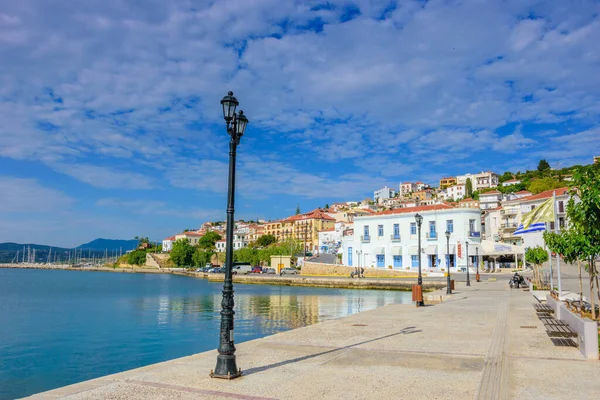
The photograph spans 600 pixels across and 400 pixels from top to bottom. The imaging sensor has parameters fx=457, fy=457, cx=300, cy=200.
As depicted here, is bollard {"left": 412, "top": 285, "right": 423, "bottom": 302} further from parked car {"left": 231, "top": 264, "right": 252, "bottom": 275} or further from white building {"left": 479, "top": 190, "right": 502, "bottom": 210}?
white building {"left": 479, "top": 190, "right": 502, "bottom": 210}

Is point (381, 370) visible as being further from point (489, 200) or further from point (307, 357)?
point (489, 200)

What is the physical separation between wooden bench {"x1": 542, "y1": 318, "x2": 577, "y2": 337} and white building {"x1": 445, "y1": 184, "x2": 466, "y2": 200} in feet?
561

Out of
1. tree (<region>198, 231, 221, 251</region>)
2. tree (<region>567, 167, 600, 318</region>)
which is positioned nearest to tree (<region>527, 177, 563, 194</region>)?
tree (<region>198, 231, 221, 251</region>)

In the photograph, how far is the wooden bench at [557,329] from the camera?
38.6 ft

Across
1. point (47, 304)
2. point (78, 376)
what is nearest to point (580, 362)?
point (78, 376)

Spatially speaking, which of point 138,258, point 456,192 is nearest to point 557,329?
point 456,192

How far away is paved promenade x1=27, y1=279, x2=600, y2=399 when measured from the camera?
24.1 ft

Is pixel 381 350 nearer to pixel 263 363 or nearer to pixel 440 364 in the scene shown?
pixel 440 364

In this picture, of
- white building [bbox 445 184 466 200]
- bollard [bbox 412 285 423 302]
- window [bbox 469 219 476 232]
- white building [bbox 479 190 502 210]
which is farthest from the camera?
white building [bbox 445 184 466 200]

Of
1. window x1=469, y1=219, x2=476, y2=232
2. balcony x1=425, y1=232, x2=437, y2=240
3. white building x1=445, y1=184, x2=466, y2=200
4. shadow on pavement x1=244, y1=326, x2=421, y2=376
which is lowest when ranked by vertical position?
shadow on pavement x1=244, y1=326, x2=421, y2=376

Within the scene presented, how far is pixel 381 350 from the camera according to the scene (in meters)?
11.1

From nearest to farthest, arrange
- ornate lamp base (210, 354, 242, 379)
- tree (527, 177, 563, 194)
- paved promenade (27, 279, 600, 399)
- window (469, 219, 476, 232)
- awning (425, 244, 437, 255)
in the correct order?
1. paved promenade (27, 279, 600, 399)
2. ornate lamp base (210, 354, 242, 379)
3. window (469, 219, 476, 232)
4. awning (425, 244, 437, 255)
5. tree (527, 177, 563, 194)

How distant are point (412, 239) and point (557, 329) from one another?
49.6 metres

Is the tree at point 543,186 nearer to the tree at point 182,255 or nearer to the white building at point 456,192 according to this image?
the white building at point 456,192
